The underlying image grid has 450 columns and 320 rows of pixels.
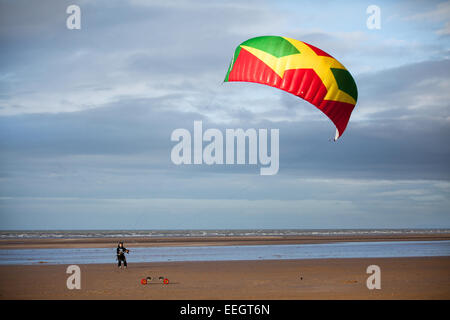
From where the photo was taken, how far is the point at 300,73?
15.6 meters

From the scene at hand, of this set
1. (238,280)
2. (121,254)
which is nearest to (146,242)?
(121,254)

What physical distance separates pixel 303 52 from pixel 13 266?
18.0 meters

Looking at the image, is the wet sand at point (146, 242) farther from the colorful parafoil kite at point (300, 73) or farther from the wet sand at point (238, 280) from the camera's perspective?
the colorful parafoil kite at point (300, 73)

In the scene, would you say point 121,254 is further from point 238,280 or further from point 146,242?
point 146,242

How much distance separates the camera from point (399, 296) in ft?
55.6

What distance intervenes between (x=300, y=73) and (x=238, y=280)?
8.66 m

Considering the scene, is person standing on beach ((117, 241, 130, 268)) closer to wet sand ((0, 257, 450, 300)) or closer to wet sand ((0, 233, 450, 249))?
wet sand ((0, 257, 450, 300))

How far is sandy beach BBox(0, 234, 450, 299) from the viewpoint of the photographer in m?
17.3

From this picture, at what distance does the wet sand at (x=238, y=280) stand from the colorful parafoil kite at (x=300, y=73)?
5606mm
